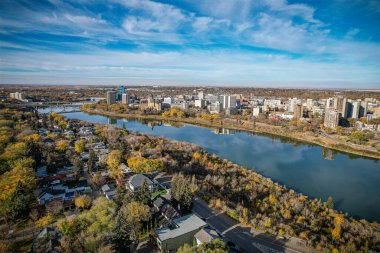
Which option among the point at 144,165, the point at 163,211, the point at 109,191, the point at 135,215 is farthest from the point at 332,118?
the point at 135,215

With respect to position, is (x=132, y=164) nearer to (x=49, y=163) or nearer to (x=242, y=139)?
(x=49, y=163)

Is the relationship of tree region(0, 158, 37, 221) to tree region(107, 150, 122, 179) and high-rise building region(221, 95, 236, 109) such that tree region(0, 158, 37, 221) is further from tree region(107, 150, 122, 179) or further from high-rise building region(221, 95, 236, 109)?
high-rise building region(221, 95, 236, 109)

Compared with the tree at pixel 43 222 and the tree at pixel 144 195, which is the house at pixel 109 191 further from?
the tree at pixel 43 222

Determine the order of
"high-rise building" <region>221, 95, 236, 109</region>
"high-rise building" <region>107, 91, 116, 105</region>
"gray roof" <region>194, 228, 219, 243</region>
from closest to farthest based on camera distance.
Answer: "gray roof" <region>194, 228, 219, 243</region> < "high-rise building" <region>221, 95, 236, 109</region> < "high-rise building" <region>107, 91, 116, 105</region>

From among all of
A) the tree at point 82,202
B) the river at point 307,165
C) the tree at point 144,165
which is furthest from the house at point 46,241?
the river at point 307,165

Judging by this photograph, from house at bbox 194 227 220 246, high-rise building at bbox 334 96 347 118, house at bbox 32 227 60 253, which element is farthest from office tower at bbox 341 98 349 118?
house at bbox 32 227 60 253
